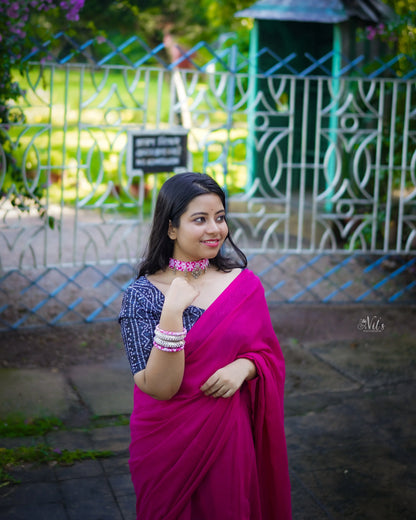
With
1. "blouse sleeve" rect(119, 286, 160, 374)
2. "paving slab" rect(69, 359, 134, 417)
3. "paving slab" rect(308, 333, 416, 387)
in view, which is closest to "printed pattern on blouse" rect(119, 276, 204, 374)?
"blouse sleeve" rect(119, 286, 160, 374)

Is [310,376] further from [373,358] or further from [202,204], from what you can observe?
[202,204]

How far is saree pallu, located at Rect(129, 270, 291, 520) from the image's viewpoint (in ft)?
7.55

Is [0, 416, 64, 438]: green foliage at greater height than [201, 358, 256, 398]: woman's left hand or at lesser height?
lesser

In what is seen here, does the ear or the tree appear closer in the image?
the ear

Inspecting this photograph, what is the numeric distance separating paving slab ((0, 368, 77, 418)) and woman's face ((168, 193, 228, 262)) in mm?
2255

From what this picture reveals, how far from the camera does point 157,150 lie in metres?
5.63

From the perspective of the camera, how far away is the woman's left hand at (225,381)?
2273 mm

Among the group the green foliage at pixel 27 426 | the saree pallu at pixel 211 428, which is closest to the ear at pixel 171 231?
the saree pallu at pixel 211 428

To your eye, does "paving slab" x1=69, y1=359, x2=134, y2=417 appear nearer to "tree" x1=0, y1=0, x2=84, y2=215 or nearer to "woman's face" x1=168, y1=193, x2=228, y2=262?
"tree" x1=0, y1=0, x2=84, y2=215

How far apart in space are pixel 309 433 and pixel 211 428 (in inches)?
76.4

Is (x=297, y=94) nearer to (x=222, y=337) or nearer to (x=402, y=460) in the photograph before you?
(x=402, y=460)

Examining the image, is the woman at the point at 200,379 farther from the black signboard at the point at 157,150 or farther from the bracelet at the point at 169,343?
the black signboard at the point at 157,150

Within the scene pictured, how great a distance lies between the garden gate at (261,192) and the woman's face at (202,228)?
9.87 ft

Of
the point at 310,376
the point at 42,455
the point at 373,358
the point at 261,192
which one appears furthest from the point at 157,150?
the point at 42,455
